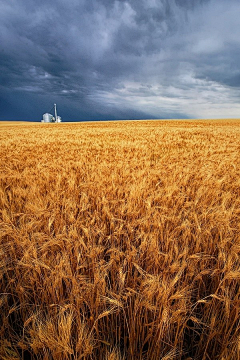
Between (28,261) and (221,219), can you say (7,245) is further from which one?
(221,219)

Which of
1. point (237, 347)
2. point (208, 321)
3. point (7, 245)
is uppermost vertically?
point (7, 245)

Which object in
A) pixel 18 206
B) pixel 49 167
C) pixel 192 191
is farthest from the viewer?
pixel 49 167

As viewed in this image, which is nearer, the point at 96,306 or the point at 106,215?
the point at 96,306

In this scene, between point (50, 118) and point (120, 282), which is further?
point (50, 118)

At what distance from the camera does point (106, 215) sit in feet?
6.66

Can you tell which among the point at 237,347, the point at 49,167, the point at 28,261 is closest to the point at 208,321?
the point at 237,347

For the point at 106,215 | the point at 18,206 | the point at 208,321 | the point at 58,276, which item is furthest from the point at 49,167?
the point at 208,321

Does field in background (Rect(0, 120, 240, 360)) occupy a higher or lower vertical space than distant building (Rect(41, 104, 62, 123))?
lower

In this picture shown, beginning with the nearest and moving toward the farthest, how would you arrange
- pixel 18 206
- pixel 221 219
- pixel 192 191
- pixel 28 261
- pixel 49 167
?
pixel 28 261 → pixel 221 219 → pixel 18 206 → pixel 192 191 → pixel 49 167

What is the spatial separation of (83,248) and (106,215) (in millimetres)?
620

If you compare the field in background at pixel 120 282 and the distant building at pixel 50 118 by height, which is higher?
the distant building at pixel 50 118

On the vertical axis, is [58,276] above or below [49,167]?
below

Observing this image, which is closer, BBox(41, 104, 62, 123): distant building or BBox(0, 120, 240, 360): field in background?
BBox(0, 120, 240, 360): field in background

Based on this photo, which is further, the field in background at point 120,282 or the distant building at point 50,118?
the distant building at point 50,118
